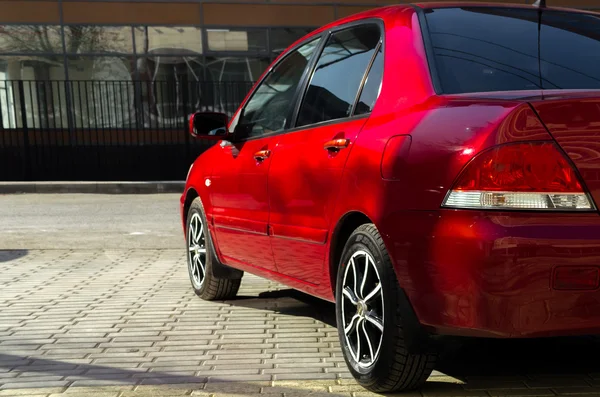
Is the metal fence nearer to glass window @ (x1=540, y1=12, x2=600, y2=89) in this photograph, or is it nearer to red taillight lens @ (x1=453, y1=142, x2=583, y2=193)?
glass window @ (x1=540, y1=12, x2=600, y2=89)

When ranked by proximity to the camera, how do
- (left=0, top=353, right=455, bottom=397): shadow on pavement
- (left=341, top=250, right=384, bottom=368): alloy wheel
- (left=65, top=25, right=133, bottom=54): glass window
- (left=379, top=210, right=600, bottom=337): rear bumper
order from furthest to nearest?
1. (left=65, top=25, right=133, bottom=54): glass window
2. (left=0, top=353, right=455, bottom=397): shadow on pavement
3. (left=341, top=250, right=384, bottom=368): alloy wheel
4. (left=379, top=210, right=600, bottom=337): rear bumper

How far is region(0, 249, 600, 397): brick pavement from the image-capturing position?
3.49 m

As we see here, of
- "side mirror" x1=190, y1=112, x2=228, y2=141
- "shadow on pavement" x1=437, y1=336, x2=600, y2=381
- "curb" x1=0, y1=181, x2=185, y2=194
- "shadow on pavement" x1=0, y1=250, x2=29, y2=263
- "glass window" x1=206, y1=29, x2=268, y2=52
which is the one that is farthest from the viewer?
"glass window" x1=206, y1=29, x2=268, y2=52

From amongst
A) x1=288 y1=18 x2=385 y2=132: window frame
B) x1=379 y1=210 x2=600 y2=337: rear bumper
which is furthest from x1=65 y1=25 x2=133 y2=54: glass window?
x1=379 y1=210 x2=600 y2=337: rear bumper

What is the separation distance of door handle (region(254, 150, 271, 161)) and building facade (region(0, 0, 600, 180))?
1437cm

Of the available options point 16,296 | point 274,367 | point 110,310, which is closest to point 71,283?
point 16,296

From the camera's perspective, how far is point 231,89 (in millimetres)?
19562

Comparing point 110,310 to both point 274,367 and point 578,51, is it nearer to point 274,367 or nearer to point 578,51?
point 274,367

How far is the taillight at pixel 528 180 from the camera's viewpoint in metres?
2.72

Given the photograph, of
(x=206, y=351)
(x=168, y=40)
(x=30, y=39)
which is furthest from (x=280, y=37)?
(x=206, y=351)

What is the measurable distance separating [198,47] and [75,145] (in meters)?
4.50

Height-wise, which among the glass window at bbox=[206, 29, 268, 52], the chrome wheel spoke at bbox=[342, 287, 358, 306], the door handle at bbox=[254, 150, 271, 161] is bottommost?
the chrome wheel spoke at bbox=[342, 287, 358, 306]

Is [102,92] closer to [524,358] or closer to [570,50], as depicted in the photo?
[524,358]

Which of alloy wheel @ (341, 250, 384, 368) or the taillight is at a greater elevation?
the taillight
